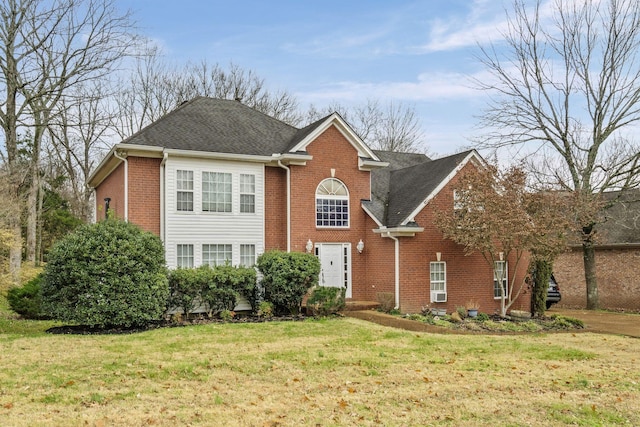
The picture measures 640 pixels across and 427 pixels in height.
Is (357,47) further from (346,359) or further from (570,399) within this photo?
(570,399)

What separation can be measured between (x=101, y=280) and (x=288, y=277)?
5361 mm

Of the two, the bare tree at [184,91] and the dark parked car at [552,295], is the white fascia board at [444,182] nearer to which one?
the dark parked car at [552,295]

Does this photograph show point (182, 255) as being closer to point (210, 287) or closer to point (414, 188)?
point (210, 287)

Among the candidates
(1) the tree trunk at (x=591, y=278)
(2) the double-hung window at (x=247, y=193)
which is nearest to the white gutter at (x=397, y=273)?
(2) the double-hung window at (x=247, y=193)

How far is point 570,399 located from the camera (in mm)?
7445

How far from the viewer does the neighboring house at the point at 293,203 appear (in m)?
16.7

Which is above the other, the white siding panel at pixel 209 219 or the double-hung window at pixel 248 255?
the white siding panel at pixel 209 219

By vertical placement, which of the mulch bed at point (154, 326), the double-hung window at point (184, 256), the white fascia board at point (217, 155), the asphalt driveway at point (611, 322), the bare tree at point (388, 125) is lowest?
the asphalt driveway at point (611, 322)

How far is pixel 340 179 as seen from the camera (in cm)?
1895

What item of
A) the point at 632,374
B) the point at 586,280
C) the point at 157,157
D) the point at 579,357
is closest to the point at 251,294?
the point at 157,157

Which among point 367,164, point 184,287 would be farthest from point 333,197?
point 184,287

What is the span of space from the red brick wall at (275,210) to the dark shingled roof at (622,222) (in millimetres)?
13031

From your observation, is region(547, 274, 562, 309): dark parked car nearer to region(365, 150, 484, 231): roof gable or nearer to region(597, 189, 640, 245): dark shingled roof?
region(597, 189, 640, 245): dark shingled roof

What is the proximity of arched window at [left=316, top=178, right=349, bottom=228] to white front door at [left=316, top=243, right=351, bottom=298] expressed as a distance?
0.78 meters
